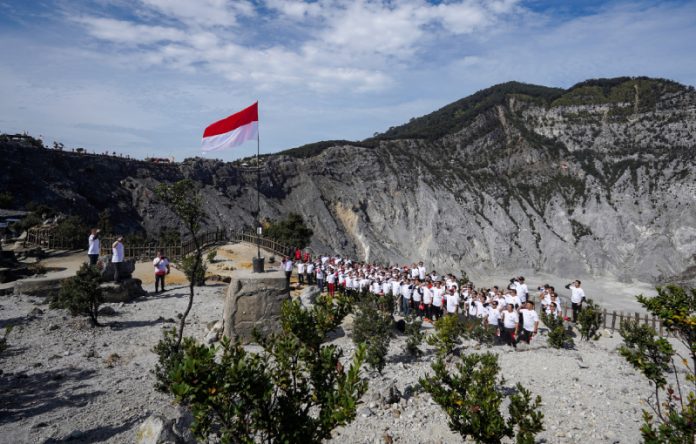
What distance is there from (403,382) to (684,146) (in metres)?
72.8

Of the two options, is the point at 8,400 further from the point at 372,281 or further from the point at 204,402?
the point at 372,281

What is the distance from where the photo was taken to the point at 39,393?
8.75 meters

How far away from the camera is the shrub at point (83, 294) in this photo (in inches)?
520

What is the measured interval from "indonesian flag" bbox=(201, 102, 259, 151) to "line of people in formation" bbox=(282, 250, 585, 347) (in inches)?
238

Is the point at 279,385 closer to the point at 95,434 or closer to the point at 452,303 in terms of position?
the point at 95,434

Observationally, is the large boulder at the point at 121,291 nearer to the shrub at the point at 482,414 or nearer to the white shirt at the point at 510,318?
the white shirt at the point at 510,318

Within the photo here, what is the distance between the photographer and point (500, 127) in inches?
3110

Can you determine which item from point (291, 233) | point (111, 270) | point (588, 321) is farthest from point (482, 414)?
point (291, 233)

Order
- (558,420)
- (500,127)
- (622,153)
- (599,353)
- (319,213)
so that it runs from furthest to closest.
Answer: (500,127), (622,153), (319,213), (599,353), (558,420)

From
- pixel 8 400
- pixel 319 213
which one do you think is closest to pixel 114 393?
pixel 8 400

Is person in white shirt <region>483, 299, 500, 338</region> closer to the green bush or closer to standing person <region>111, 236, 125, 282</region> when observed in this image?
the green bush

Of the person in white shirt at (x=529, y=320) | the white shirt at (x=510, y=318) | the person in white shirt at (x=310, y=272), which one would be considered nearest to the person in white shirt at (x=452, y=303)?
the white shirt at (x=510, y=318)

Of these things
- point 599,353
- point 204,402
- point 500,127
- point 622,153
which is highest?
point 500,127

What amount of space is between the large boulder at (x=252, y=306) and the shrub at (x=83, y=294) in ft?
15.7
